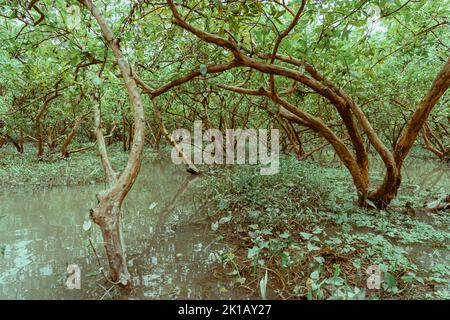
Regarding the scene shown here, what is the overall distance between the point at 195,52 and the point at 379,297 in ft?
17.9

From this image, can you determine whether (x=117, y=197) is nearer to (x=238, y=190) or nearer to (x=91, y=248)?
(x=91, y=248)

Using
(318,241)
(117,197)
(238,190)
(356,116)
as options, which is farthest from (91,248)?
(356,116)

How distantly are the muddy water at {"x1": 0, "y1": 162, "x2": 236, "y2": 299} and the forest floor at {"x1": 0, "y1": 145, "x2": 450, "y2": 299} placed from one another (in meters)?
0.37

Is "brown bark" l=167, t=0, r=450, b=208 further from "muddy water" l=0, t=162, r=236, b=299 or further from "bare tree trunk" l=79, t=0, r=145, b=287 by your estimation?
"muddy water" l=0, t=162, r=236, b=299

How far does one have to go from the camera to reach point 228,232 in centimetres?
478

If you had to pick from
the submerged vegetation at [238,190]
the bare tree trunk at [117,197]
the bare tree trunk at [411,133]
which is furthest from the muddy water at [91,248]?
the bare tree trunk at [411,133]

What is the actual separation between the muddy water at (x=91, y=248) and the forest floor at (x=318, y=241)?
0.37 meters

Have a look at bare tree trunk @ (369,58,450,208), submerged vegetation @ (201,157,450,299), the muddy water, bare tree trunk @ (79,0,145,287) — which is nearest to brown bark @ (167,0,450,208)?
bare tree trunk @ (369,58,450,208)

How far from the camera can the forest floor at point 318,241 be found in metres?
3.12

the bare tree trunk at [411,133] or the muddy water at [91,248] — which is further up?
the bare tree trunk at [411,133]

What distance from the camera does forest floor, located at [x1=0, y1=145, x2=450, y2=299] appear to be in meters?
3.12

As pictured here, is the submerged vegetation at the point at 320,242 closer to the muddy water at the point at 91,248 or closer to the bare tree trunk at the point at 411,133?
the bare tree trunk at the point at 411,133
